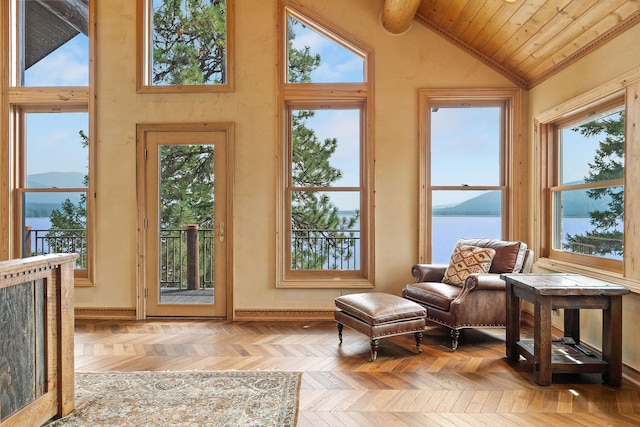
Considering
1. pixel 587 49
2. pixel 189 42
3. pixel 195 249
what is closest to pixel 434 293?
pixel 587 49

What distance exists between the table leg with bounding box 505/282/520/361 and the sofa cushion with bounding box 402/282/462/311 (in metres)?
0.47

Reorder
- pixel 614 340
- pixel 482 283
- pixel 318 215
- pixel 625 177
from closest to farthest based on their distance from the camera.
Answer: pixel 614 340 → pixel 625 177 → pixel 482 283 → pixel 318 215

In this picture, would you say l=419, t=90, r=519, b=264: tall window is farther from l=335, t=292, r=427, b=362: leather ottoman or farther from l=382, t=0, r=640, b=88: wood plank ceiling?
l=335, t=292, r=427, b=362: leather ottoman

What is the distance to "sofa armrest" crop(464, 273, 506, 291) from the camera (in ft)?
11.4

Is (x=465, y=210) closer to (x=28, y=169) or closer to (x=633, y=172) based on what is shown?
(x=633, y=172)

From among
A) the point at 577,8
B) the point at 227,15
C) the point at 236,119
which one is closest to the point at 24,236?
the point at 236,119

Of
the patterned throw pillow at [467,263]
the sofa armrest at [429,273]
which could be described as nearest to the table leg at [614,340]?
the patterned throw pillow at [467,263]

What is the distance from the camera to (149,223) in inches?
177

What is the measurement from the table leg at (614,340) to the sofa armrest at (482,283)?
87 centimetres

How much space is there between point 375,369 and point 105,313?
3.22 m

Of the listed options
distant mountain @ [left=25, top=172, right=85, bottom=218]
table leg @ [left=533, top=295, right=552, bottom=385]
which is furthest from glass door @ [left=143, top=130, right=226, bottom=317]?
table leg @ [left=533, top=295, right=552, bottom=385]

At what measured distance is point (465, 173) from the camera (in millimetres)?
4574

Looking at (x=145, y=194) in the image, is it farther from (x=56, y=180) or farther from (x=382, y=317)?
(x=382, y=317)

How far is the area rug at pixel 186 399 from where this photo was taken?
7.47 feet
